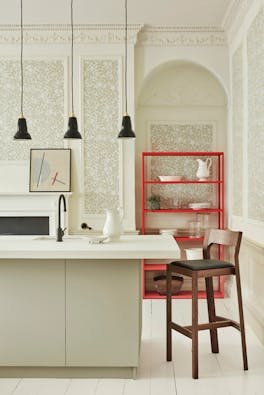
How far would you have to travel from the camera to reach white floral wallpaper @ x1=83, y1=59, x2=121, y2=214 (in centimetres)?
588

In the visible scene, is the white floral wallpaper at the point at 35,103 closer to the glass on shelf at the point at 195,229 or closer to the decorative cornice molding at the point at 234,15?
the glass on shelf at the point at 195,229

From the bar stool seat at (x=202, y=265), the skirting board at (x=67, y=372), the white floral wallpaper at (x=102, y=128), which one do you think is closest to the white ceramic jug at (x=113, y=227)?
the bar stool seat at (x=202, y=265)

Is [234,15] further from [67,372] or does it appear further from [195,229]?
[67,372]

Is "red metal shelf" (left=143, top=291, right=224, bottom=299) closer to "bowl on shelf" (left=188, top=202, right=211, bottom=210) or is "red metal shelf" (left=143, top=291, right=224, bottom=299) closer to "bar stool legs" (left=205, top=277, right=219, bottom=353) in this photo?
"bowl on shelf" (left=188, top=202, right=211, bottom=210)

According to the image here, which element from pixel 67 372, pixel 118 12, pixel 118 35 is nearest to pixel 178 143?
pixel 118 35

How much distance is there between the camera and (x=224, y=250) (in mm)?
6043

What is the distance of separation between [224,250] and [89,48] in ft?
9.76

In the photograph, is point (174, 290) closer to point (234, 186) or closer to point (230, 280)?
point (230, 280)

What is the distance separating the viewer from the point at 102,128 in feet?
19.3

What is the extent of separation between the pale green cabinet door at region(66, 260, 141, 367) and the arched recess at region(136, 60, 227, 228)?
2.98 meters

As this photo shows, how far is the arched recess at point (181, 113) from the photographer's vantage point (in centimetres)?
620

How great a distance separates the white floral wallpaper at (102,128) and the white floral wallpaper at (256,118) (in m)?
1.76

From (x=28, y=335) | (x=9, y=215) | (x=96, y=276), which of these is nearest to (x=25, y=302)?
(x=28, y=335)

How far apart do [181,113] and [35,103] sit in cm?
184
